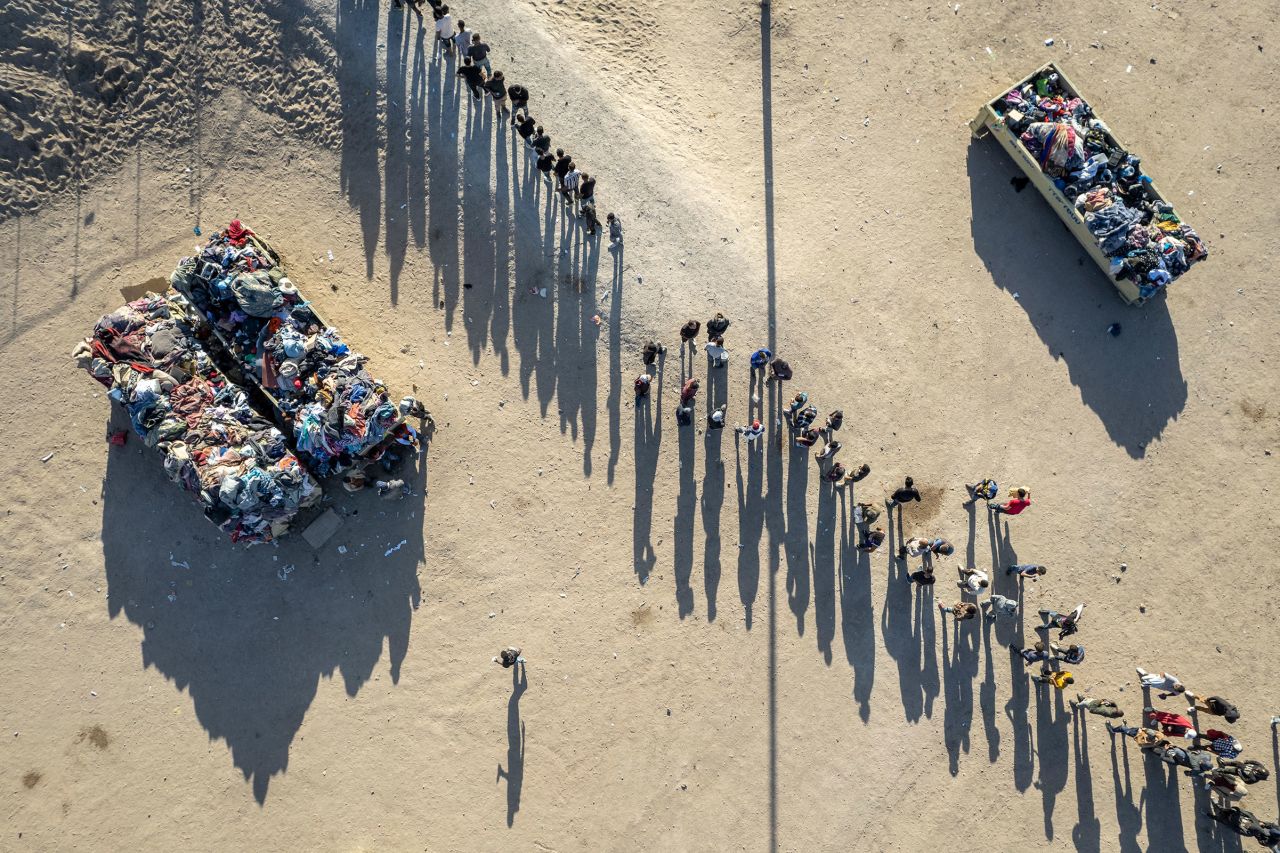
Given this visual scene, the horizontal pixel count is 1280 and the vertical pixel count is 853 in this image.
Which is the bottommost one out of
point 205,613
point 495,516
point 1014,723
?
point 1014,723

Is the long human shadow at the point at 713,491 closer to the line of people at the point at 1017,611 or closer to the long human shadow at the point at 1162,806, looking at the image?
the line of people at the point at 1017,611

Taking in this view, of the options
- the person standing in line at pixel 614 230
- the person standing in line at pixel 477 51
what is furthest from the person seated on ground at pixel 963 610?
the person standing in line at pixel 477 51

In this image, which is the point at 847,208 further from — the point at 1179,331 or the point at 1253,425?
the point at 1253,425

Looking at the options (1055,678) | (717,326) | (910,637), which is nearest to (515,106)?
(717,326)

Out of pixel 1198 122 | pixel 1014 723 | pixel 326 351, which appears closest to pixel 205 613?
pixel 326 351

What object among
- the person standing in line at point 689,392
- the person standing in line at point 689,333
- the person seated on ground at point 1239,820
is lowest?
the person seated on ground at point 1239,820

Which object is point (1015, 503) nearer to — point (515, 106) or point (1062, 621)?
point (1062, 621)
